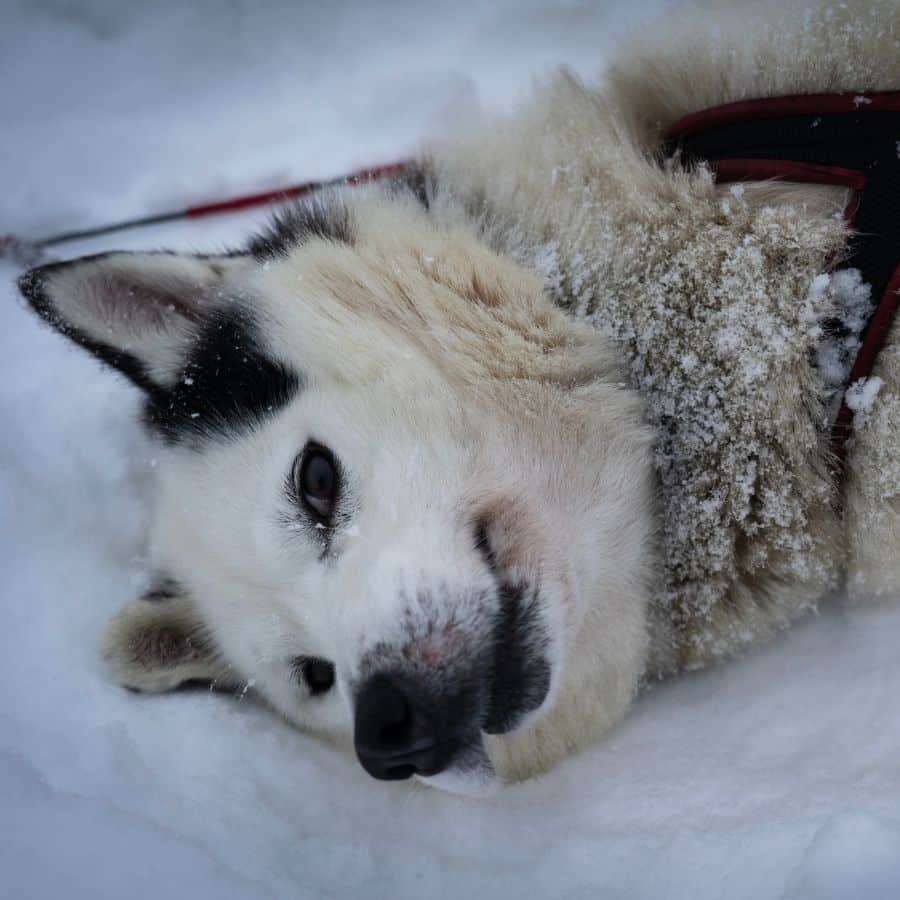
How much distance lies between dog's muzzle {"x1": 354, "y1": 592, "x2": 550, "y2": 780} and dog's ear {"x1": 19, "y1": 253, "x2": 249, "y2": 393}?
1.09m

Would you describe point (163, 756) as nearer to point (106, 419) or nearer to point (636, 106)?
point (106, 419)

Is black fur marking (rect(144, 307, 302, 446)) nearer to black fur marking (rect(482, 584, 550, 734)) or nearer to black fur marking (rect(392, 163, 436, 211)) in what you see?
black fur marking (rect(392, 163, 436, 211))

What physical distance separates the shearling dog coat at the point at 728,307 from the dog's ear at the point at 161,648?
1.30 meters

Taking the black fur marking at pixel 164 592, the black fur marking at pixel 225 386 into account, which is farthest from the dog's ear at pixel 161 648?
the black fur marking at pixel 225 386

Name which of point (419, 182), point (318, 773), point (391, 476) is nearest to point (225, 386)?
point (391, 476)

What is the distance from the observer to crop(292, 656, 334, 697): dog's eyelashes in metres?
1.92

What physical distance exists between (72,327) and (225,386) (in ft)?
1.32

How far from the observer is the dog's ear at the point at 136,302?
1.80 metres

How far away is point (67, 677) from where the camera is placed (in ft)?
7.18

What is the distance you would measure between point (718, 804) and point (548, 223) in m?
1.51

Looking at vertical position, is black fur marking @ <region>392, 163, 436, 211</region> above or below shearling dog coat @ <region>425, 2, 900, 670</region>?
above

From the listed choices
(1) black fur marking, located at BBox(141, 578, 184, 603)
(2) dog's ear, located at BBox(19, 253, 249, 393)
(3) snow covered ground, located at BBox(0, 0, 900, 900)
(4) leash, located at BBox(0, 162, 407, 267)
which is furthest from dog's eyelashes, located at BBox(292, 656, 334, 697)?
(4) leash, located at BBox(0, 162, 407, 267)

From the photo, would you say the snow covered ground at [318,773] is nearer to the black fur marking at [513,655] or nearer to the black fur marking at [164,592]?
the black fur marking at [164,592]

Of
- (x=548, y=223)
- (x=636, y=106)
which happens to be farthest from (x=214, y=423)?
(x=636, y=106)
